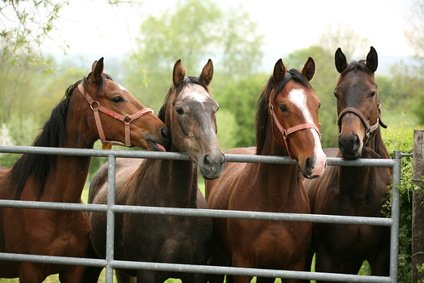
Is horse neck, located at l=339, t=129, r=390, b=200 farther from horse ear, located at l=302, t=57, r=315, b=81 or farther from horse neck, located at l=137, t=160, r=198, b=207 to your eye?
horse neck, located at l=137, t=160, r=198, b=207

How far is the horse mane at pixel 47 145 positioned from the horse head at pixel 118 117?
6cm

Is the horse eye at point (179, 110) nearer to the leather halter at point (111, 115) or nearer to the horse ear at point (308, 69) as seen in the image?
the leather halter at point (111, 115)

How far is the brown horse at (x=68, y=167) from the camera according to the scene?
5.35m

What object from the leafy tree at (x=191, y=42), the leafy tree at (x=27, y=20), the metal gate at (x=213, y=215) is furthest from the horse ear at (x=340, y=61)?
the leafy tree at (x=191, y=42)

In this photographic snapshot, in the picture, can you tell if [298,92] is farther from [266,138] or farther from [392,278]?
[392,278]

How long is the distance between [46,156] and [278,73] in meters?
1.82

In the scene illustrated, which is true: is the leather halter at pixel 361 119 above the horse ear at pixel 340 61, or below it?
below

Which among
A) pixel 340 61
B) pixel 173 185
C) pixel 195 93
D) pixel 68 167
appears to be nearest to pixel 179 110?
pixel 195 93

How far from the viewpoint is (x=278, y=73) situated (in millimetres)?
5285

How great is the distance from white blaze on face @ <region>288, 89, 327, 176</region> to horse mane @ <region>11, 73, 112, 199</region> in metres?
1.42

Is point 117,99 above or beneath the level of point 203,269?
above

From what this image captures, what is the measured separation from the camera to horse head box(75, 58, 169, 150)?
17.5 feet

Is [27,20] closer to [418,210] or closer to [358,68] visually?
[358,68]

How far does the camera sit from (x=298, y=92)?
202 inches
